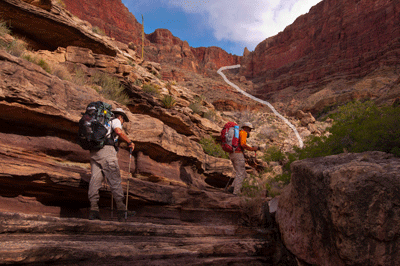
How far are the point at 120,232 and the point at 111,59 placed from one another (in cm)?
926

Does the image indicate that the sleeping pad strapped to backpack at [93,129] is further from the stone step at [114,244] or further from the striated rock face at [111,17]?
the striated rock face at [111,17]

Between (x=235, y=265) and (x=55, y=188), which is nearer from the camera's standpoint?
(x=235, y=265)

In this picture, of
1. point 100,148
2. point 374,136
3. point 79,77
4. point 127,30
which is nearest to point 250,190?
point 374,136

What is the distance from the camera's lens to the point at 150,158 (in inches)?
282

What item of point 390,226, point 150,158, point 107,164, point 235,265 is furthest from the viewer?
point 150,158

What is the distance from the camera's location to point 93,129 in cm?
439

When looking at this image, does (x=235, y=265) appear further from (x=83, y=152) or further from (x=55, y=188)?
(x=83, y=152)

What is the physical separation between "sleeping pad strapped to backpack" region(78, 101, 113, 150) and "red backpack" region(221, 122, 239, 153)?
142 inches

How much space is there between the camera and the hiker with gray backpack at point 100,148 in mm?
4340

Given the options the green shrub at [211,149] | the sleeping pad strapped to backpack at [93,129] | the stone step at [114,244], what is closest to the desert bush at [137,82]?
the green shrub at [211,149]

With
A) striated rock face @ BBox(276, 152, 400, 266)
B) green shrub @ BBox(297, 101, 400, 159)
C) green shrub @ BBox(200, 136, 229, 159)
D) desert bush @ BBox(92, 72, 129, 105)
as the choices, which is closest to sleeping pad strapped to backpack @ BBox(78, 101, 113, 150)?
striated rock face @ BBox(276, 152, 400, 266)

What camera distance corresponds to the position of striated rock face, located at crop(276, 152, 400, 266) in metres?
2.30

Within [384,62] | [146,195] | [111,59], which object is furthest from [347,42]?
[146,195]

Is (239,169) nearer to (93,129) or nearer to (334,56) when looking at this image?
(93,129)
